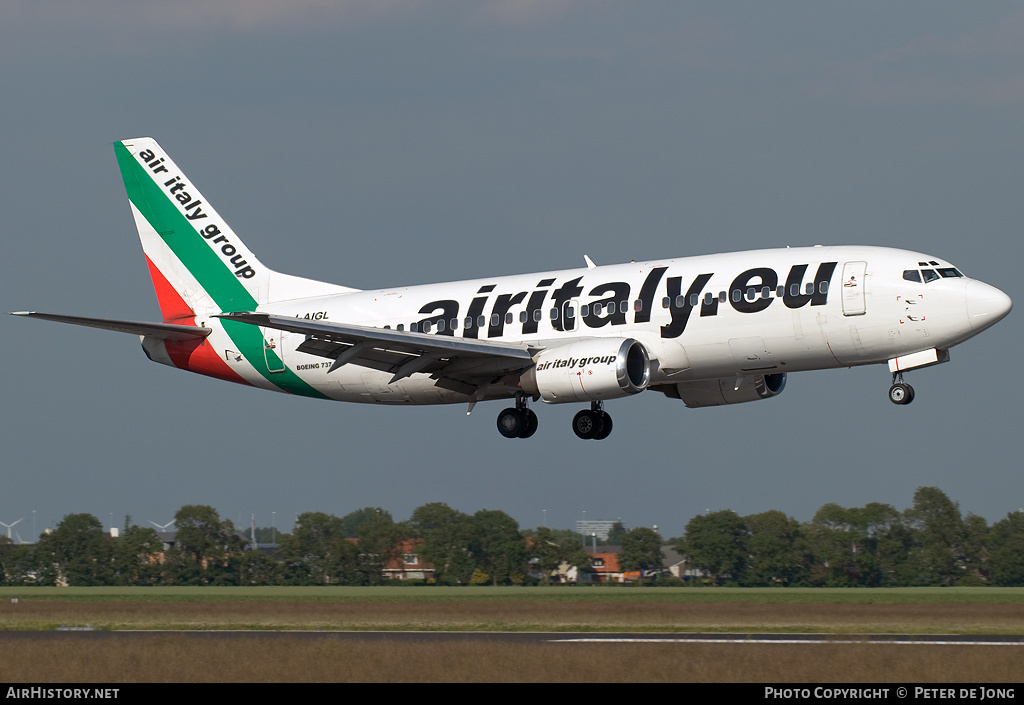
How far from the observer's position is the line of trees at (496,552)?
69438 mm

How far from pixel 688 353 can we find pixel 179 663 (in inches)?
704

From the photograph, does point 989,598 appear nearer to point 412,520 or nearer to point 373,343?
point 373,343

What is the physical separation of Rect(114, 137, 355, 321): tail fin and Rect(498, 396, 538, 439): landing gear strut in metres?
8.41

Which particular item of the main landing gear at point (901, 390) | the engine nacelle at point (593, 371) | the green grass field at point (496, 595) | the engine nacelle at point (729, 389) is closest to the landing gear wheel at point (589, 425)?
the engine nacelle at point (729, 389)

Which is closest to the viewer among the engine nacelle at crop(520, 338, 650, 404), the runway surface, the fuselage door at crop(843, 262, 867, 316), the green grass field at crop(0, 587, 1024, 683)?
the green grass field at crop(0, 587, 1024, 683)

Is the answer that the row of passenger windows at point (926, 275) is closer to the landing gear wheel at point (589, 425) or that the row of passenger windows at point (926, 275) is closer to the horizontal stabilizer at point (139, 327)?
the landing gear wheel at point (589, 425)

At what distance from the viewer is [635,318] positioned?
40.5 metres

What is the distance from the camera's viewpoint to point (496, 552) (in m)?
69.6

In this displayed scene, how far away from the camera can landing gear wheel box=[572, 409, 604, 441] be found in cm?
4444

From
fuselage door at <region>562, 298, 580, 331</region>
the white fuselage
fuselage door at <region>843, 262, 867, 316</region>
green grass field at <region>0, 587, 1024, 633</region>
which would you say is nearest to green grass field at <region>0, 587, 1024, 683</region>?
green grass field at <region>0, 587, 1024, 633</region>

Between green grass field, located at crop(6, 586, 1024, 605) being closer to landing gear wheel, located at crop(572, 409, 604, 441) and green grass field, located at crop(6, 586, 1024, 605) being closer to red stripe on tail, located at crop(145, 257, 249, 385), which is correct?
landing gear wheel, located at crop(572, 409, 604, 441)

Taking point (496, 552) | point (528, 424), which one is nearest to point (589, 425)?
point (528, 424)

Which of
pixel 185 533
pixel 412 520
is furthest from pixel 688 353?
pixel 185 533
